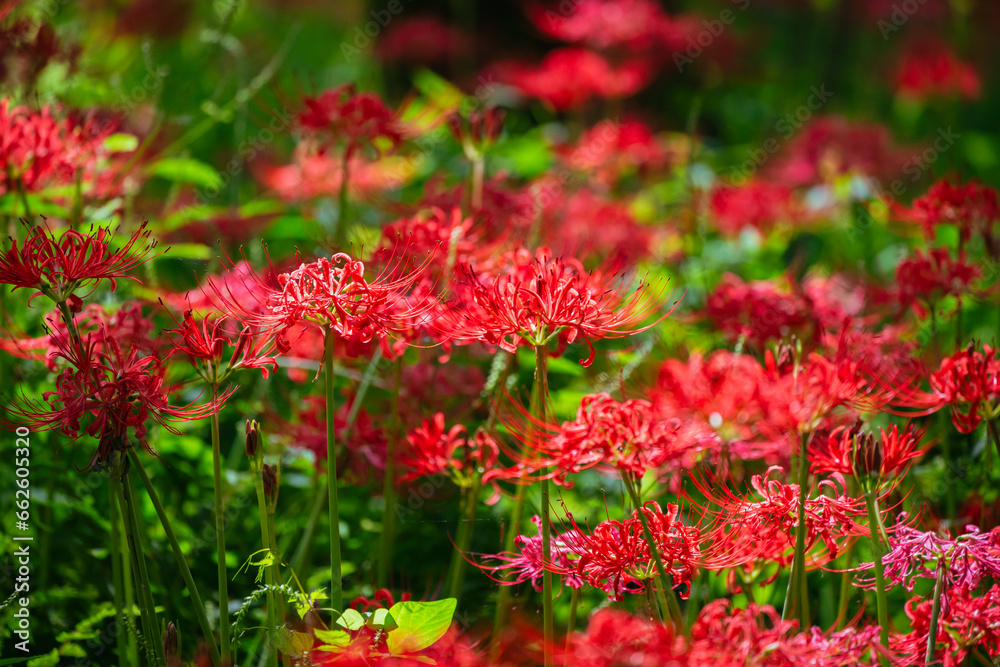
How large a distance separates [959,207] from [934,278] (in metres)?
0.19

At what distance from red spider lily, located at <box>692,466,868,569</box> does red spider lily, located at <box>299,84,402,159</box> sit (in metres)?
0.96

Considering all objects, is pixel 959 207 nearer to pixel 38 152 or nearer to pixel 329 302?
pixel 329 302

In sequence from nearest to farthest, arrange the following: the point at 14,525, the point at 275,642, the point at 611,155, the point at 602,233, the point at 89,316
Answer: the point at 275,642
the point at 89,316
the point at 14,525
the point at 602,233
the point at 611,155

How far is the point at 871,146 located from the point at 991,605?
2455 millimetres

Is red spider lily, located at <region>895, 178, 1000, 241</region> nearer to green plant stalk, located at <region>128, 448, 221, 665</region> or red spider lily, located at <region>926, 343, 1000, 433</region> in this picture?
red spider lily, located at <region>926, 343, 1000, 433</region>

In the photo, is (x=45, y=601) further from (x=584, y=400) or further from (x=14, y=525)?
(x=584, y=400)

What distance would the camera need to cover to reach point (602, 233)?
2.44 metres

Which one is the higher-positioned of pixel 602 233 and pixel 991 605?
pixel 602 233

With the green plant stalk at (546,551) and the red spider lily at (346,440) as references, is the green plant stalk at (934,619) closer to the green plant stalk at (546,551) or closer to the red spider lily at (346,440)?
the green plant stalk at (546,551)

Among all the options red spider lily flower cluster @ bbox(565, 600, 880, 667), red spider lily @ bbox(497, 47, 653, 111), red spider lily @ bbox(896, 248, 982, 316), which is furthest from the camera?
red spider lily @ bbox(497, 47, 653, 111)

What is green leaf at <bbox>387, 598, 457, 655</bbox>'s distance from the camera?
3.08ft

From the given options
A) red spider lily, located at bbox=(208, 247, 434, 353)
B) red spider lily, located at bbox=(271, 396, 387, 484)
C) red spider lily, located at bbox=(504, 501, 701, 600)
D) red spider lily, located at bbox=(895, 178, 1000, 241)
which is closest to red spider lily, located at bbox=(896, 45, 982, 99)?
red spider lily, located at bbox=(895, 178, 1000, 241)

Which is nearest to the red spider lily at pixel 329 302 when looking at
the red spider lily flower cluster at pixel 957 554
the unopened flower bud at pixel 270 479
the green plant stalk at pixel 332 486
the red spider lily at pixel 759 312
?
the green plant stalk at pixel 332 486

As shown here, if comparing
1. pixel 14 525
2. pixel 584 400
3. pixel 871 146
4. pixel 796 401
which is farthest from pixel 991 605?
pixel 871 146
